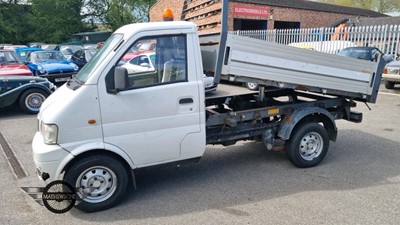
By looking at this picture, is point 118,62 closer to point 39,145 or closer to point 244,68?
point 39,145

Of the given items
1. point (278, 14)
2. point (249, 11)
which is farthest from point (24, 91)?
point (278, 14)

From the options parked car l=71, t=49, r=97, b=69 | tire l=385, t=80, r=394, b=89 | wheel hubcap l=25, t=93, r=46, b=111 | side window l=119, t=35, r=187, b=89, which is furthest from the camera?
parked car l=71, t=49, r=97, b=69

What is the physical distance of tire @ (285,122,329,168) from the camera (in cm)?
510

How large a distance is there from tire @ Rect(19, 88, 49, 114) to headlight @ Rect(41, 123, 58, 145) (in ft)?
21.3

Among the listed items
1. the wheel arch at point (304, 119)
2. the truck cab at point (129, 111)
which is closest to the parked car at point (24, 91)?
the truck cab at point (129, 111)

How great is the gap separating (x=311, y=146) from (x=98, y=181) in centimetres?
337

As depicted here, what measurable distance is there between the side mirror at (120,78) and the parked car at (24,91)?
270 inches

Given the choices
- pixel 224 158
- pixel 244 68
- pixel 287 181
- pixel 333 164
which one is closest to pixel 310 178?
pixel 287 181

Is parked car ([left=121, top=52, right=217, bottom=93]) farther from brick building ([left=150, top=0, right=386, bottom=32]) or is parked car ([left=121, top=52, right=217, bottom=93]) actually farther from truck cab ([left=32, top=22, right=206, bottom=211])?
brick building ([left=150, top=0, right=386, bottom=32])

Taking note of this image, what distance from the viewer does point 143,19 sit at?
1722 inches

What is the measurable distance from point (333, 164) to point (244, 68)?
2.39 metres

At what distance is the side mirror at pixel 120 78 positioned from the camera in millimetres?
3658

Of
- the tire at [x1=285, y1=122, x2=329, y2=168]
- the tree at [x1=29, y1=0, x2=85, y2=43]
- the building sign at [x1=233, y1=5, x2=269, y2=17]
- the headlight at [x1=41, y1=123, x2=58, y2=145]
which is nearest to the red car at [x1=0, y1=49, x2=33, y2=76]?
the headlight at [x1=41, y1=123, x2=58, y2=145]

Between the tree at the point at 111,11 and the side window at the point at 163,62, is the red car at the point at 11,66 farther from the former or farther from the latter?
the tree at the point at 111,11
